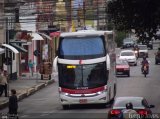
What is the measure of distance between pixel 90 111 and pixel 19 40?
81.8 feet

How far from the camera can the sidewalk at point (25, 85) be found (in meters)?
42.2

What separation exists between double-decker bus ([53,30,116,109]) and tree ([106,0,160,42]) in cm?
482

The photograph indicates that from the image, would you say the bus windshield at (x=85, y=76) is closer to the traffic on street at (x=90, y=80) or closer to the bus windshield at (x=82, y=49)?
the traffic on street at (x=90, y=80)

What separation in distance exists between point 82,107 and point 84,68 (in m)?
2.83

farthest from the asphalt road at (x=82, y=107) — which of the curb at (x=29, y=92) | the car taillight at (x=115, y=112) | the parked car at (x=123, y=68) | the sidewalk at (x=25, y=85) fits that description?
the car taillight at (x=115, y=112)

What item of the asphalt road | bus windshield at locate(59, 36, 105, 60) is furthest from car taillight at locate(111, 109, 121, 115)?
bus windshield at locate(59, 36, 105, 60)

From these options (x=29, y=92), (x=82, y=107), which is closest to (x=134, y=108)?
(x=82, y=107)

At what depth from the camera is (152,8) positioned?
26.4 meters

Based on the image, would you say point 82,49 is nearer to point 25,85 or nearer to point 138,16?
point 138,16

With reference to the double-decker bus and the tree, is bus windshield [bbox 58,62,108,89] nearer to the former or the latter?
the double-decker bus

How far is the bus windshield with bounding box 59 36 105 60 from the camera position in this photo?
1350 inches

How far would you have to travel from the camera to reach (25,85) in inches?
2044

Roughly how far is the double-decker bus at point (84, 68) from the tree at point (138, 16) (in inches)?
A: 190

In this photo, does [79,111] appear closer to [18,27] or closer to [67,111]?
[67,111]
